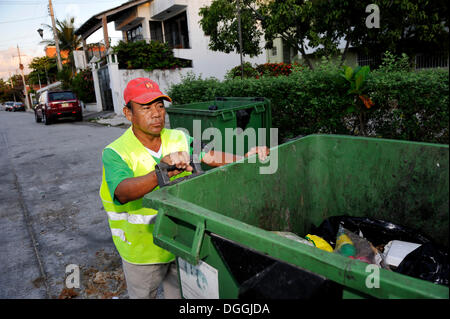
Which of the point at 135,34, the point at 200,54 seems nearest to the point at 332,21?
the point at 200,54

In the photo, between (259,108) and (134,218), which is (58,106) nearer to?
(259,108)

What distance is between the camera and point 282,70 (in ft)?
43.4

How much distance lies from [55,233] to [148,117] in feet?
9.35

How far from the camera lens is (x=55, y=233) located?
3.92 metres

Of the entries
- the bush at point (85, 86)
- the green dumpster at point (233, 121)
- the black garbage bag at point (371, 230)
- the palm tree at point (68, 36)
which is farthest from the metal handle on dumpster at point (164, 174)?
the palm tree at point (68, 36)

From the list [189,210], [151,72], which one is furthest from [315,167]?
[151,72]

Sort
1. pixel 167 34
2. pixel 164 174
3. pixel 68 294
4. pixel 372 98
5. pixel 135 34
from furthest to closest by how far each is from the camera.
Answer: pixel 135 34 → pixel 167 34 → pixel 372 98 → pixel 68 294 → pixel 164 174

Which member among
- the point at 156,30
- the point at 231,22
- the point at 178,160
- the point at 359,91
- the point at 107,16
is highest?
the point at 107,16

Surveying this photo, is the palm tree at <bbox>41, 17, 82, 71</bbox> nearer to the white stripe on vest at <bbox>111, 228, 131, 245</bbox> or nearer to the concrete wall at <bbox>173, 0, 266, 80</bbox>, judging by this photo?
the concrete wall at <bbox>173, 0, 266, 80</bbox>

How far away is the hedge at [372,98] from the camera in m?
4.05

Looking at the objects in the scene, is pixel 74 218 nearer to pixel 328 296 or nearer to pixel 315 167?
pixel 315 167

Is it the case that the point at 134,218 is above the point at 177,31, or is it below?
below

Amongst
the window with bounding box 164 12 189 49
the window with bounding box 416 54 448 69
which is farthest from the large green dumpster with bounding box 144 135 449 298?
the window with bounding box 164 12 189 49
